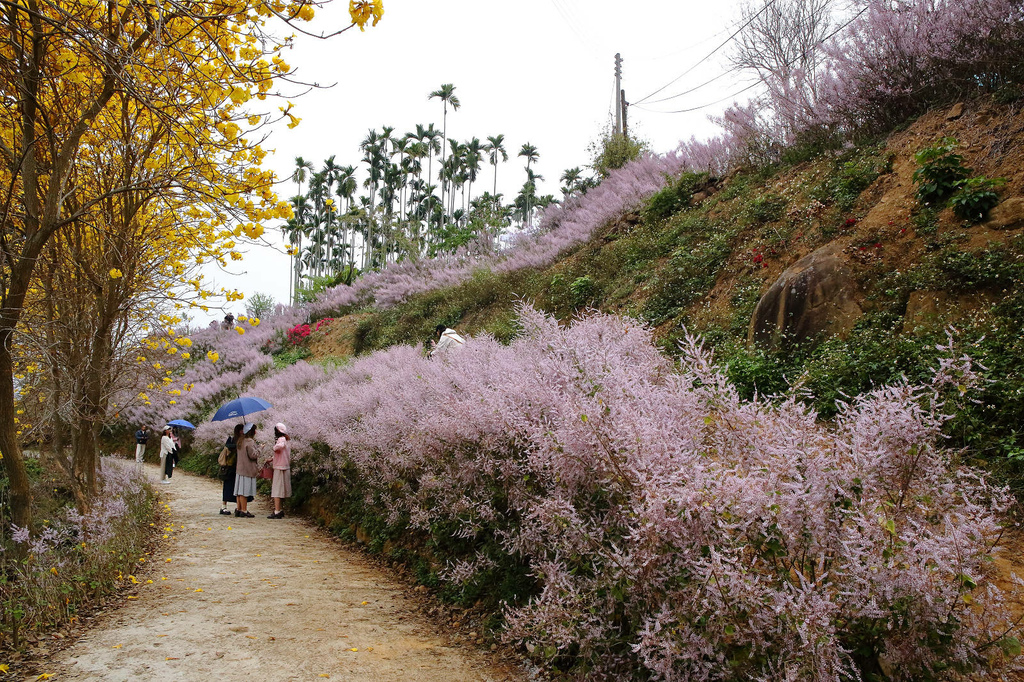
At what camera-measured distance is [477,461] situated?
16.0 feet

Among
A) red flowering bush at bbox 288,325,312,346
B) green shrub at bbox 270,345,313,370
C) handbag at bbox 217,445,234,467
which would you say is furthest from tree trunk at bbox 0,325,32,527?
red flowering bush at bbox 288,325,312,346

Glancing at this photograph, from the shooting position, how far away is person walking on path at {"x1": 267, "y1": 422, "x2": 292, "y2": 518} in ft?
31.1

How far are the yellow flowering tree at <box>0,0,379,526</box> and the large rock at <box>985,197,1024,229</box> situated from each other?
21.2 ft

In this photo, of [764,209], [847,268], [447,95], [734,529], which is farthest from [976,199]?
[447,95]

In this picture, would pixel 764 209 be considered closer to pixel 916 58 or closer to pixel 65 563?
pixel 916 58

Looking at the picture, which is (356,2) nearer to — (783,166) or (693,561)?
(693,561)

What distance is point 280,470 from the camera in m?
9.55

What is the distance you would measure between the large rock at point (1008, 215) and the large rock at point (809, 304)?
1402 millimetres

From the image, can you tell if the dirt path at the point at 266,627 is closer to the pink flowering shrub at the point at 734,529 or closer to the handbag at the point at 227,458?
the pink flowering shrub at the point at 734,529

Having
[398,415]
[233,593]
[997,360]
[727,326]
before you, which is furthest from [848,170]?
[233,593]

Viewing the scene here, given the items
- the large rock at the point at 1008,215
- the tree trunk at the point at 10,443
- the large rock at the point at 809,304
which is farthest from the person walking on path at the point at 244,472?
the large rock at the point at 1008,215

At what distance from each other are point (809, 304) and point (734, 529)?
5.11 meters

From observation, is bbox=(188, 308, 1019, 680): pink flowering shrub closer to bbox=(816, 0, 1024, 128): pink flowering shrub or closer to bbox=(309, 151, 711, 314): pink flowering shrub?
bbox=(816, 0, 1024, 128): pink flowering shrub

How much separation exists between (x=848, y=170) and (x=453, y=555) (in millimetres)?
7986
